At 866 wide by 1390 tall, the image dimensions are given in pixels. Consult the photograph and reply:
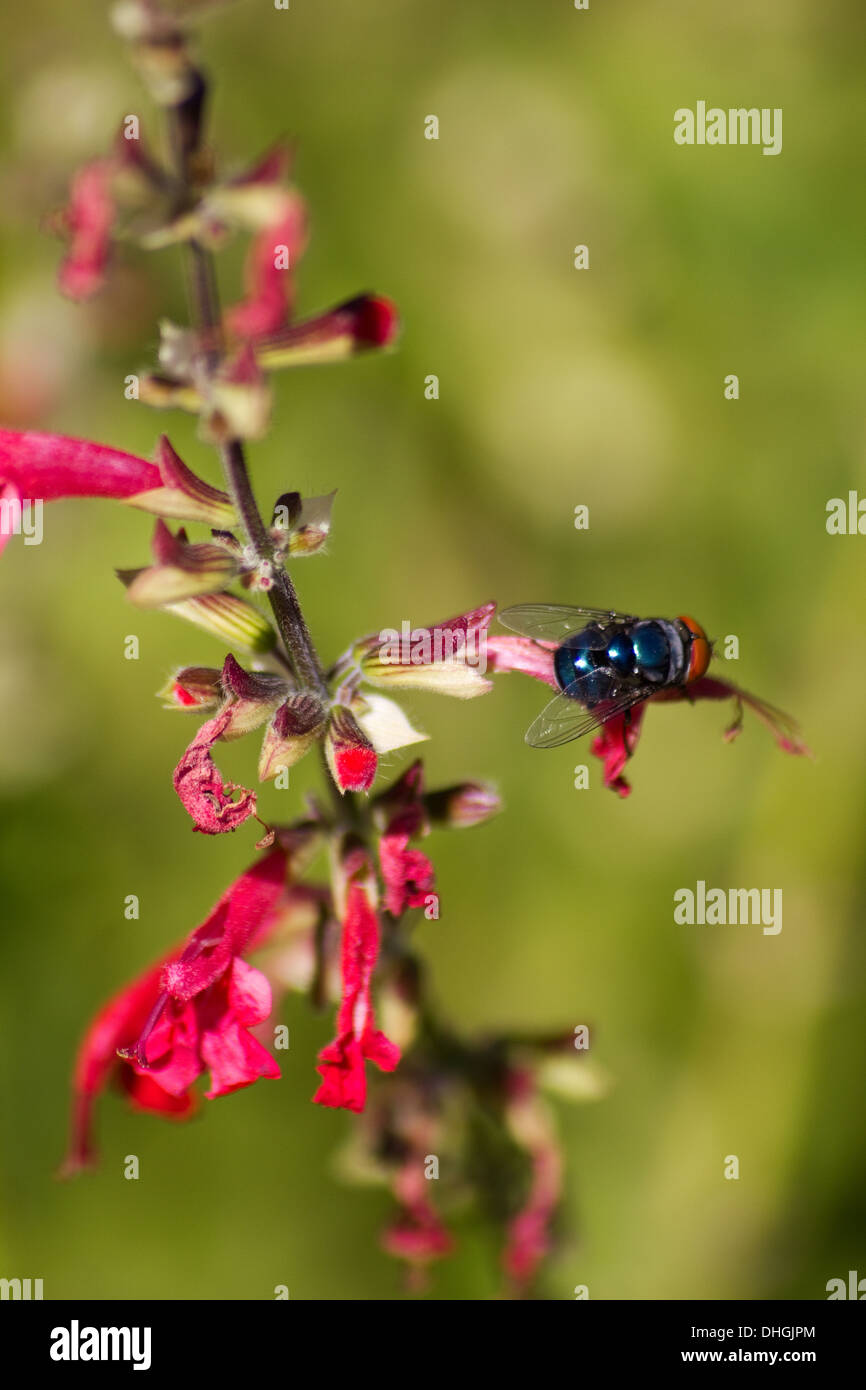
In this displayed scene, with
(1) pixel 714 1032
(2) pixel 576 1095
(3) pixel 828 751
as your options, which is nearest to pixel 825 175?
(3) pixel 828 751

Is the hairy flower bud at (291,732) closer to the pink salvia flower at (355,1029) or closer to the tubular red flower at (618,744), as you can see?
the pink salvia flower at (355,1029)

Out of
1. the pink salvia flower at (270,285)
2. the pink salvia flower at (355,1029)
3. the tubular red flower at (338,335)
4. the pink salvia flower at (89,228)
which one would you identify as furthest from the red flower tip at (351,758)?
the pink salvia flower at (89,228)

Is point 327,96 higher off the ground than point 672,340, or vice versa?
point 327,96

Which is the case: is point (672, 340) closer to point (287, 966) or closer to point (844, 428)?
point (844, 428)

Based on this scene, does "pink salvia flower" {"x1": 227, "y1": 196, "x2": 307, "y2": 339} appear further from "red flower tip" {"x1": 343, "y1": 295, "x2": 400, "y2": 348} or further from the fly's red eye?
the fly's red eye

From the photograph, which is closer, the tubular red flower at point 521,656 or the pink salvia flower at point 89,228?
the pink salvia flower at point 89,228
